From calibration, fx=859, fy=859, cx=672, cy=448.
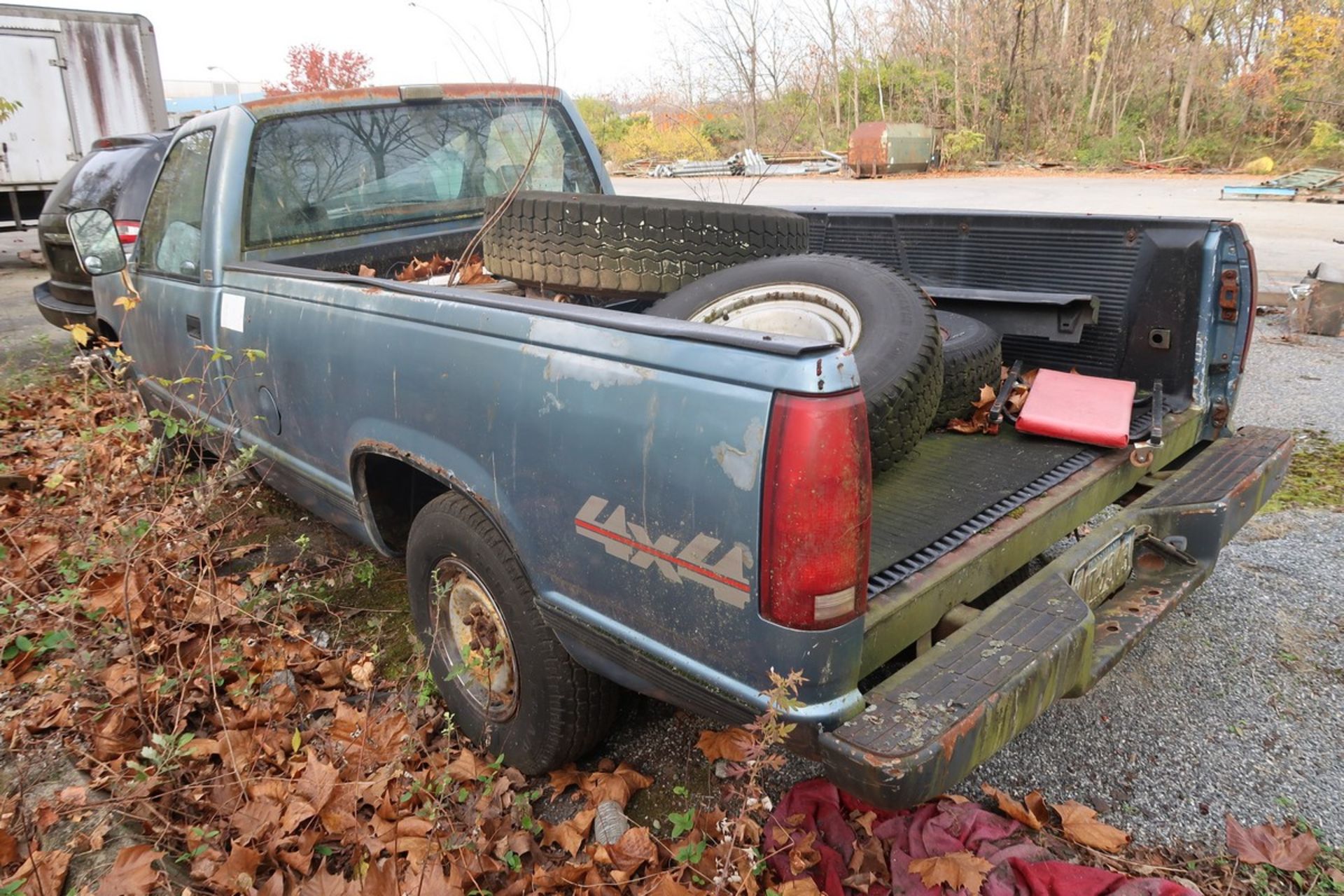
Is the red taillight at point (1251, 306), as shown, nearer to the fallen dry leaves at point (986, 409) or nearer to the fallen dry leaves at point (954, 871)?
the fallen dry leaves at point (986, 409)

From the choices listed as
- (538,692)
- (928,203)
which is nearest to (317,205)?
(538,692)

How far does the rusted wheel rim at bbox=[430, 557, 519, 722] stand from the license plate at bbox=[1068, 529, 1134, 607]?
1532 mm

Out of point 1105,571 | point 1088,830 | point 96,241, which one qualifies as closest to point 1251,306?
point 1105,571

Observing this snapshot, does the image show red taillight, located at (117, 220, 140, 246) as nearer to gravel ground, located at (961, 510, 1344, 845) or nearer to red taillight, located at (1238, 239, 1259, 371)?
gravel ground, located at (961, 510, 1344, 845)

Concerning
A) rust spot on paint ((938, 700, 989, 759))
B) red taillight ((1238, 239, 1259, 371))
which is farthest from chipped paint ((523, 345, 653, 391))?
red taillight ((1238, 239, 1259, 371))

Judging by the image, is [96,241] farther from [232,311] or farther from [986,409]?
[986,409]

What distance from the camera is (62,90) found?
12102 millimetres

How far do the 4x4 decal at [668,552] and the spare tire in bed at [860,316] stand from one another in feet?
2.76

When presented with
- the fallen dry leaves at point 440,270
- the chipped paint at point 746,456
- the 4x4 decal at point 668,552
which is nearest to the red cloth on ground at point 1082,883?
the 4x4 decal at point 668,552

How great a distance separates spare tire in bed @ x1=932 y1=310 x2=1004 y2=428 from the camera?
2.90m

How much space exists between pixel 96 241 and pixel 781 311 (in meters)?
3.21

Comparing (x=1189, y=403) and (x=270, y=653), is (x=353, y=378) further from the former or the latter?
(x=1189, y=403)

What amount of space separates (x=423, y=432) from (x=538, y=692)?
0.78 metres

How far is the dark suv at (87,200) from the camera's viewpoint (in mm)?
6965
